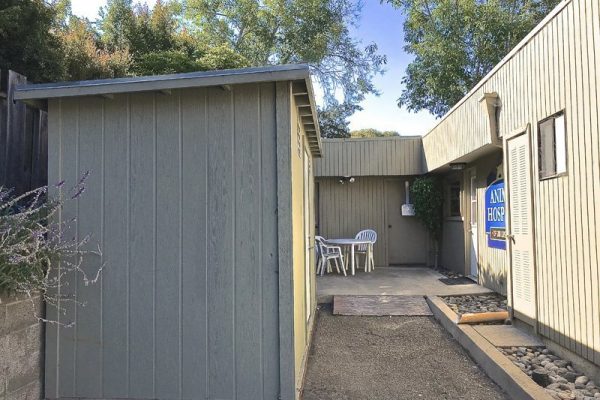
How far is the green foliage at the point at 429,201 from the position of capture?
9.41 m

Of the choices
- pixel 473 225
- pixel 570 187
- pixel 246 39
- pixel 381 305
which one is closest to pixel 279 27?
pixel 246 39

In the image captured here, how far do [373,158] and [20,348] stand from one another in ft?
26.0

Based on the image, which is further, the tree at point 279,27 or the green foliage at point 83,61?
the tree at point 279,27

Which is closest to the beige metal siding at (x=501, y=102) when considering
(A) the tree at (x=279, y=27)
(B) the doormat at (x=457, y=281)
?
(B) the doormat at (x=457, y=281)

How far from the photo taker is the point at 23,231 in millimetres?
2662

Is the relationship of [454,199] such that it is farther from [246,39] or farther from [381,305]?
[246,39]

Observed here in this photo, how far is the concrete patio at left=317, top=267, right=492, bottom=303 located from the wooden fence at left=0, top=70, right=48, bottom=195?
13.4 feet

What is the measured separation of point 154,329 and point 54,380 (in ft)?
2.64

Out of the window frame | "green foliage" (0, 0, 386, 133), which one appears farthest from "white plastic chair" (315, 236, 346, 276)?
the window frame

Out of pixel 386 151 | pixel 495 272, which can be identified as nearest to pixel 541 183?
pixel 495 272

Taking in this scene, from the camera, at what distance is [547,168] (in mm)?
4145

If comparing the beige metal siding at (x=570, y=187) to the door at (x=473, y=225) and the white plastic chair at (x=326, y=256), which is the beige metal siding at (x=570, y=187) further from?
the white plastic chair at (x=326, y=256)

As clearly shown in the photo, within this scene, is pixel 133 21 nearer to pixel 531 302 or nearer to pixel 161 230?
pixel 161 230

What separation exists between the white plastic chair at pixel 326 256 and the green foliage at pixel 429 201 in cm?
197
